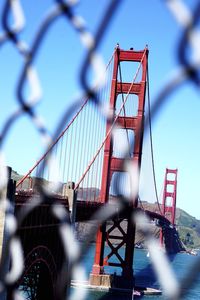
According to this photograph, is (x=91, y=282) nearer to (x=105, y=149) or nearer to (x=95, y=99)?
(x=105, y=149)

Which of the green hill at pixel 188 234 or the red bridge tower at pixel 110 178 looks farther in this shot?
the green hill at pixel 188 234

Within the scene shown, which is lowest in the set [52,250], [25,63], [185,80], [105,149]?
[52,250]

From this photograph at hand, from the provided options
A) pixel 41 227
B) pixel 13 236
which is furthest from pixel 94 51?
pixel 41 227

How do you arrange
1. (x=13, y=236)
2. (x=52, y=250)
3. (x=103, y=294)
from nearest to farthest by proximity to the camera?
(x=13, y=236), (x=52, y=250), (x=103, y=294)

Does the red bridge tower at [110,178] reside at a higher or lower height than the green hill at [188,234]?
higher

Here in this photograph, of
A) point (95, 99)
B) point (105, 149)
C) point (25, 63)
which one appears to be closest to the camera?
point (95, 99)

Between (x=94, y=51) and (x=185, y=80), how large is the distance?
0.19 meters

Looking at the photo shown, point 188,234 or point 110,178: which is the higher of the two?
point 110,178

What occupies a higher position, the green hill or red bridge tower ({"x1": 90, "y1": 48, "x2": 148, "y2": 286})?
red bridge tower ({"x1": 90, "y1": 48, "x2": 148, "y2": 286})

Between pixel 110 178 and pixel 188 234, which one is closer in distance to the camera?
pixel 110 178

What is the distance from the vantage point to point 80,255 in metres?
0.96

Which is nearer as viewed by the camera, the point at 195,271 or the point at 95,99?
the point at 195,271

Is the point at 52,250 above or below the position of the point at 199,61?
below

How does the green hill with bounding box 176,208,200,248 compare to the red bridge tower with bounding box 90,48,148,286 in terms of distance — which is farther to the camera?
the green hill with bounding box 176,208,200,248
